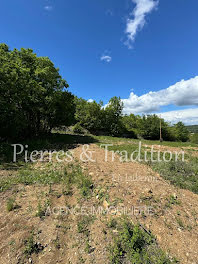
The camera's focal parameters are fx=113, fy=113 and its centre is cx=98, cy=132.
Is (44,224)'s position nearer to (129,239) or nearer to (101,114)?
(129,239)

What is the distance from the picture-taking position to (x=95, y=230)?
234cm

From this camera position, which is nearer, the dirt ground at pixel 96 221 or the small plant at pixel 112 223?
the dirt ground at pixel 96 221

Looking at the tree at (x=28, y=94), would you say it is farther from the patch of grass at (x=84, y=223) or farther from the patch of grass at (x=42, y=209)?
the patch of grass at (x=84, y=223)

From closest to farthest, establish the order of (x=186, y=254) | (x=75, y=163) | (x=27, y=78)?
(x=186, y=254) < (x=75, y=163) < (x=27, y=78)

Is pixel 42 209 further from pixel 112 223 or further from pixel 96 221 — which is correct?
pixel 112 223

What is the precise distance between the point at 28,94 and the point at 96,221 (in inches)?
391

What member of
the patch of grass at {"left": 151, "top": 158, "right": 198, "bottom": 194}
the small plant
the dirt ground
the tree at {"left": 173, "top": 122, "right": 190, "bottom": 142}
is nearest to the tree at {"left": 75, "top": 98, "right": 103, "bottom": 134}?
the patch of grass at {"left": 151, "top": 158, "right": 198, "bottom": 194}

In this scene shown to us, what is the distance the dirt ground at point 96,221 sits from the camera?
193 centimetres

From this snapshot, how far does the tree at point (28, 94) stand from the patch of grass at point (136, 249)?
9.42m

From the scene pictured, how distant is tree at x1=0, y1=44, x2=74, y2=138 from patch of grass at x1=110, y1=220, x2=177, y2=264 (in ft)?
30.9

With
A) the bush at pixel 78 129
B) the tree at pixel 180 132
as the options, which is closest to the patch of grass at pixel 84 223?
the bush at pixel 78 129

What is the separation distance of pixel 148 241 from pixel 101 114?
2079 cm

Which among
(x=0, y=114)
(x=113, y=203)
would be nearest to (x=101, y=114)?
(x=0, y=114)

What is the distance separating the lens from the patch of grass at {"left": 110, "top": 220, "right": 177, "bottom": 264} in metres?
1.82
